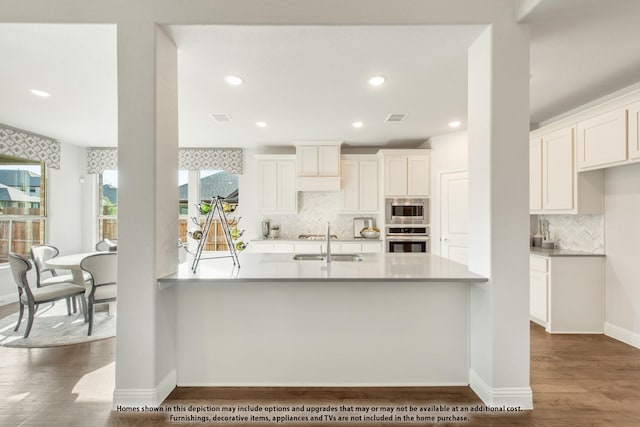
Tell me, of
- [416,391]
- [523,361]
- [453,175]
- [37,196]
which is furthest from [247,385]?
[37,196]

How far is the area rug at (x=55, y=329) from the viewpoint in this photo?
119 inches

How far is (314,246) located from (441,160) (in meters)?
2.51

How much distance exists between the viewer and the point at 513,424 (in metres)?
1.84

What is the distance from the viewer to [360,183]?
5.30 meters

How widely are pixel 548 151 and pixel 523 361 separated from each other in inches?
105

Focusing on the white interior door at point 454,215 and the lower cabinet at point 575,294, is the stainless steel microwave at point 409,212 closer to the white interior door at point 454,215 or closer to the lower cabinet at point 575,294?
the white interior door at point 454,215

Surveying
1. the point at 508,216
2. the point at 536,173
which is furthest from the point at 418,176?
the point at 508,216

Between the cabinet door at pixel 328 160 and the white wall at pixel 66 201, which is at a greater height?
the cabinet door at pixel 328 160

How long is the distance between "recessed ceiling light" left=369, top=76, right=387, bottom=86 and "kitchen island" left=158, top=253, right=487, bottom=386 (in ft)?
5.73

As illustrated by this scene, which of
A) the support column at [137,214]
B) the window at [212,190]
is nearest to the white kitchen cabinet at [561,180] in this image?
the support column at [137,214]

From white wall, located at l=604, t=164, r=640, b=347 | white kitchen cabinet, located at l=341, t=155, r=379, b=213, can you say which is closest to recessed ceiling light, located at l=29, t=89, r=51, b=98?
white kitchen cabinet, located at l=341, t=155, r=379, b=213

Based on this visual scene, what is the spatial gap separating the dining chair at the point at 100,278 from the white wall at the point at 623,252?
531cm

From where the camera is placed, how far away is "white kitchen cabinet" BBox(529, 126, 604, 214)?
3.24 metres

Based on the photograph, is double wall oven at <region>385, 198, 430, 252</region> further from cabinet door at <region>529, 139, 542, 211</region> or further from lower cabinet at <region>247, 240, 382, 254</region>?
cabinet door at <region>529, 139, 542, 211</region>
